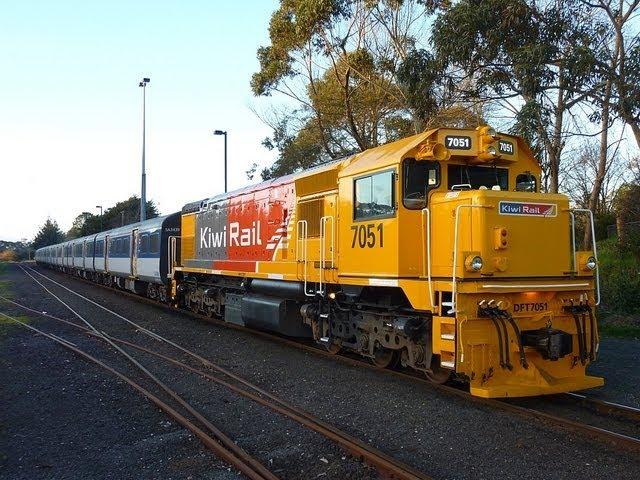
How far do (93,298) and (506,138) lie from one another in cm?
1918

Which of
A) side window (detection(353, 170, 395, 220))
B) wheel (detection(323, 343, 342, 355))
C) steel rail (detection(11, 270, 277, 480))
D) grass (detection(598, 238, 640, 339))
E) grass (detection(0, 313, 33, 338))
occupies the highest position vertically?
side window (detection(353, 170, 395, 220))

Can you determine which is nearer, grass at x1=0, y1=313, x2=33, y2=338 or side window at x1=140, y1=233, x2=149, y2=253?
grass at x1=0, y1=313, x2=33, y2=338

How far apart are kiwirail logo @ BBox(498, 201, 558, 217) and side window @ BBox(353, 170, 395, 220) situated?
1.38 meters

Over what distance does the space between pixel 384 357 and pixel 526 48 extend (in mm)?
7179

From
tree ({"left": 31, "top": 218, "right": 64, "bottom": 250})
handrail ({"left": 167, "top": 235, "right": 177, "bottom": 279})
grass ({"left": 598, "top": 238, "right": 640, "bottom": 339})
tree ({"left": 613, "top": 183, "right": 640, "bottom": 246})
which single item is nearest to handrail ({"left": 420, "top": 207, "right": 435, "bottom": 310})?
grass ({"left": 598, "top": 238, "right": 640, "bottom": 339})

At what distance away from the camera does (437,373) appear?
24.7ft

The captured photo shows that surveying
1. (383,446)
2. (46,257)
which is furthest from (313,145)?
(46,257)

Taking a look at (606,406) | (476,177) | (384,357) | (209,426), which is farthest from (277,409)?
(476,177)

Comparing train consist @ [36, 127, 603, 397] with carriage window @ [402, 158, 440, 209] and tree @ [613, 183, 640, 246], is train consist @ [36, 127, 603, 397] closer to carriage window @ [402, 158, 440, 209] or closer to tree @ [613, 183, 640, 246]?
carriage window @ [402, 158, 440, 209]

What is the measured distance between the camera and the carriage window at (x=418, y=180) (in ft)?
24.1

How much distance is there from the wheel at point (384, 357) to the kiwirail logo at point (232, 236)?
414 cm

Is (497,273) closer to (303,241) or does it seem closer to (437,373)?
(437,373)

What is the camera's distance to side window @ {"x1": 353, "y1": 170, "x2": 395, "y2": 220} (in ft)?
24.6

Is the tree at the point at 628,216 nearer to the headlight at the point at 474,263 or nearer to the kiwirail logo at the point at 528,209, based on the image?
the kiwirail logo at the point at 528,209
